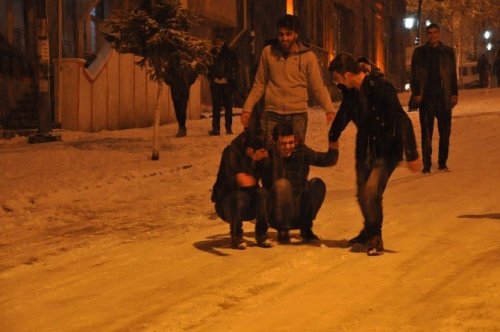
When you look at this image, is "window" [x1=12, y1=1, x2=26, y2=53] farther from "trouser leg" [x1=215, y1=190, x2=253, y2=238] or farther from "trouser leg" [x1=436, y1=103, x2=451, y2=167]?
"trouser leg" [x1=215, y1=190, x2=253, y2=238]

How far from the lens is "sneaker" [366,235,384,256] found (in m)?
6.71

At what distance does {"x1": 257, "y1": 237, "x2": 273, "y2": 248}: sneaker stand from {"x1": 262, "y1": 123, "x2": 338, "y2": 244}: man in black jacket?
0.18 meters

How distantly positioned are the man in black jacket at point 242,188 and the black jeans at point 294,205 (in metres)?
0.10

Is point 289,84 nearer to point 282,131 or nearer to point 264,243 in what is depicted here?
point 282,131

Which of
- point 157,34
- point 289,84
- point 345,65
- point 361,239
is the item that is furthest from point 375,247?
point 157,34

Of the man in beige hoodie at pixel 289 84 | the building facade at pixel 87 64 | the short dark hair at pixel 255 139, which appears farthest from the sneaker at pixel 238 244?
the building facade at pixel 87 64

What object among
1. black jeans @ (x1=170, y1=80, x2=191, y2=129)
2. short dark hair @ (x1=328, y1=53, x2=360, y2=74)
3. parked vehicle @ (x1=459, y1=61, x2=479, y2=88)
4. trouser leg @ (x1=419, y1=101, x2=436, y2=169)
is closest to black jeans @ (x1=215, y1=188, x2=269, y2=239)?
short dark hair @ (x1=328, y1=53, x2=360, y2=74)

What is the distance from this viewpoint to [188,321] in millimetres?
5043

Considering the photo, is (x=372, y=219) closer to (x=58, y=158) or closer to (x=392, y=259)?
(x=392, y=259)

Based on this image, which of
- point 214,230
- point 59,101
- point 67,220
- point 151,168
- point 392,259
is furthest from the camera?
point 59,101

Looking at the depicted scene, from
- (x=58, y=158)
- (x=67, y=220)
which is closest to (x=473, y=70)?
(x=58, y=158)

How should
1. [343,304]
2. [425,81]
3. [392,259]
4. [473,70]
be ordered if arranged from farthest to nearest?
[473,70]
[425,81]
[392,259]
[343,304]

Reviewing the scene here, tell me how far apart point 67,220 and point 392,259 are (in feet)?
12.7

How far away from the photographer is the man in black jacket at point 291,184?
23.5ft
